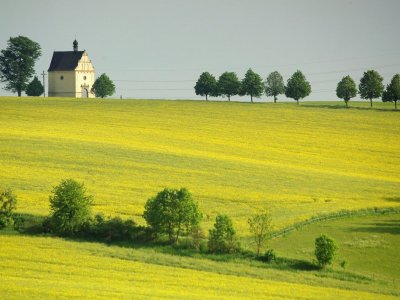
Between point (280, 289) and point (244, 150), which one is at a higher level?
point (244, 150)

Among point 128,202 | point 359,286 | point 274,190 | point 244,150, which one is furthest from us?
point 244,150

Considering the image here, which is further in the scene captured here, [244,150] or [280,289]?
[244,150]

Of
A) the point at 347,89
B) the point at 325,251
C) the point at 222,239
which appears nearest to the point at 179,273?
the point at 222,239

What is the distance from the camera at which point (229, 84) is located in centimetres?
13625

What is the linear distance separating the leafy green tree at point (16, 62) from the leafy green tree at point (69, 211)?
3274 inches

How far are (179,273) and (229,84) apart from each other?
97255 mm

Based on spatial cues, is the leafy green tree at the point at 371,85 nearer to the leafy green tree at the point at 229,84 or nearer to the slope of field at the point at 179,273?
the leafy green tree at the point at 229,84

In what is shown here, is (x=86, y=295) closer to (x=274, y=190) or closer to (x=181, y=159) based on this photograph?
(x=274, y=190)

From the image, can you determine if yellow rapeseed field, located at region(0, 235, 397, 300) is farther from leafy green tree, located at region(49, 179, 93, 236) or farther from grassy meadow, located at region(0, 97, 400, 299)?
leafy green tree, located at region(49, 179, 93, 236)

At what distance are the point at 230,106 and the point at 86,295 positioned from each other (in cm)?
9022

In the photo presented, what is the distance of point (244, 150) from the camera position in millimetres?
83812

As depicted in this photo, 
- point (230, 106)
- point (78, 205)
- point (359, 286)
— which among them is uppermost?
point (230, 106)

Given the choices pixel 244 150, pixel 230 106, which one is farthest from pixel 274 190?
pixel 230 106

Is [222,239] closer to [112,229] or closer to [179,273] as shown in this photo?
[179,273]
